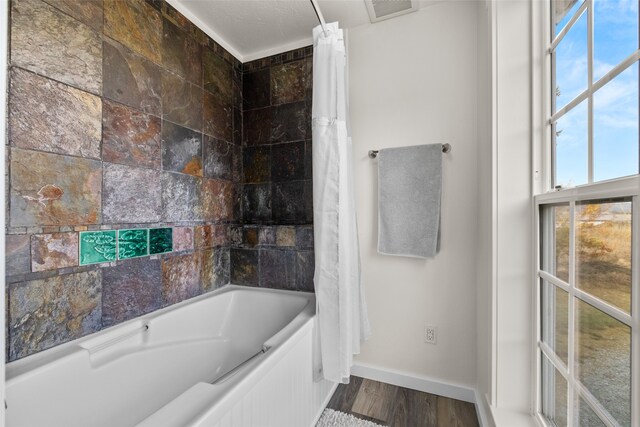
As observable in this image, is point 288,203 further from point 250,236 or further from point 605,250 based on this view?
point 605,250

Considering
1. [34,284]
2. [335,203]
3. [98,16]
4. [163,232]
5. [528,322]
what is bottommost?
[528,322]

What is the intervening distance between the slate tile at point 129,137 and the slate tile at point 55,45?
122 mm

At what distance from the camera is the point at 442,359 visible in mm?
1633

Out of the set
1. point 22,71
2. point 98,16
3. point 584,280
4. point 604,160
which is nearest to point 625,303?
point 584,280

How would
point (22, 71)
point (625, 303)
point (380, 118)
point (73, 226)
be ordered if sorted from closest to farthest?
point (625, 303) → point (22, 71) → point (73, 226) → point (380, 118)

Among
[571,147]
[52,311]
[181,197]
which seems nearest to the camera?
[571,147]

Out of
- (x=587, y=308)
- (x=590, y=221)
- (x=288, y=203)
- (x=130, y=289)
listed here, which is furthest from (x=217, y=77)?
(x=587, y=308)

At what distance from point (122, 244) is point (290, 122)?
4.25 feet

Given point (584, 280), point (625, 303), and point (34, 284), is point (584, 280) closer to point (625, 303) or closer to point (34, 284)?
point (625, 303)

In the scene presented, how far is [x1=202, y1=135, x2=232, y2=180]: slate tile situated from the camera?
5.96 ft

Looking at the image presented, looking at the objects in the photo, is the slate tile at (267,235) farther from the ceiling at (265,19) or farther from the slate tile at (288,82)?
the ceiling at (265,19)

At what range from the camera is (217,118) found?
1.90 metres

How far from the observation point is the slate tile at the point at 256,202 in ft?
6.68

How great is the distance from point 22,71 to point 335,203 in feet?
4.34
